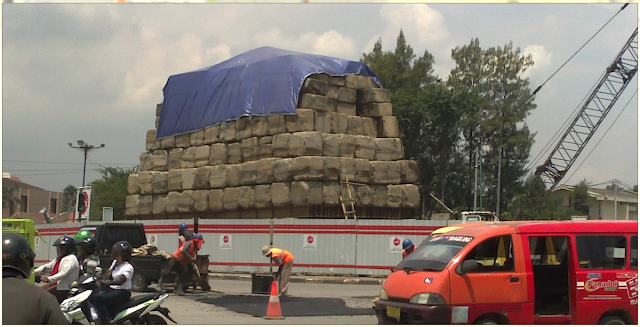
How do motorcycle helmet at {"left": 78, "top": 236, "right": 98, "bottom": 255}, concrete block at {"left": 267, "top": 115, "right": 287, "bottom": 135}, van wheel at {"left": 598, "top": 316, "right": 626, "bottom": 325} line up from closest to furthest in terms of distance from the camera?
van wheel at {"left": 598, "top": 316, "right": 626, "bottom": 325}, motorcycle helmet at {"left": 78, "top": 236, "right": 98, "bottom": 255}, concrete block at {"left": 267, "top": 115, "right": 287, "bottom": 135}

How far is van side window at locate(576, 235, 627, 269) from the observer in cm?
924

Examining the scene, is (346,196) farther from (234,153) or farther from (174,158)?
(174,158)

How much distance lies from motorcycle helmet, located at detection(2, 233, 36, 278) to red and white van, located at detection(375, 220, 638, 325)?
5225mm

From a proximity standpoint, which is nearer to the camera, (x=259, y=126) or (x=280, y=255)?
(x=280, y=255)

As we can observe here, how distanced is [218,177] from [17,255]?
24.8m

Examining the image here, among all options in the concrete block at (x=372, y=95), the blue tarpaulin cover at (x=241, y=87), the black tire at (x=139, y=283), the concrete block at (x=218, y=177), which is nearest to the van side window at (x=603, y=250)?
the black tire at (x=139, y=283)

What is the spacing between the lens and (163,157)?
31.8m

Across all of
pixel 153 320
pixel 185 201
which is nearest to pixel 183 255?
pixel 153 320

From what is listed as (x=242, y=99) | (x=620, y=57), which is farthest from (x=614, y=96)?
(x=242, y=99)

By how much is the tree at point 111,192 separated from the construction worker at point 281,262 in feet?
174

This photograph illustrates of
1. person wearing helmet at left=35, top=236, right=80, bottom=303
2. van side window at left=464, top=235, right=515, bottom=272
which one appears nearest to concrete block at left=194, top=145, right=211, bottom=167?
person wearing helmet at left=35, top=236, right=80, bottom=303

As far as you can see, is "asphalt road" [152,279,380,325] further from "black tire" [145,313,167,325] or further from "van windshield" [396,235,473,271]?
"van windshield" [396,235,473,271]

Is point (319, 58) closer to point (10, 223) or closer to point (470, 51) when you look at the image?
point (10, 223)

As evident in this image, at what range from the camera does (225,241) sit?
991 inches
